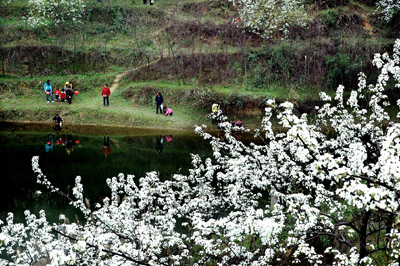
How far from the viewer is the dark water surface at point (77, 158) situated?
1259 cm

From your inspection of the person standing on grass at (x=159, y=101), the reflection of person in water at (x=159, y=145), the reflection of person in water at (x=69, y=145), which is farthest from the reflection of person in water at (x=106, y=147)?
the person standing on grass at (x=159, y=101)

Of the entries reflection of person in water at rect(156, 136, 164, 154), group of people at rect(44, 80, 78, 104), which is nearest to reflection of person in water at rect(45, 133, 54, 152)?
group of people at rect(44, 80, 78, 104)

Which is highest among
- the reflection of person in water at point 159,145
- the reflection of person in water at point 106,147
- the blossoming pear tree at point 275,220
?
the blossoming pear tree at point 275,220

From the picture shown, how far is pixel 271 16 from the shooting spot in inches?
1210

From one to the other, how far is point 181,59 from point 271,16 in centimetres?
873

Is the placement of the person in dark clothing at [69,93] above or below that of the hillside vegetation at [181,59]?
below

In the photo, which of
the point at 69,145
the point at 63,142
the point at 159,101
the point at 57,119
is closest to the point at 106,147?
the point at 69,145

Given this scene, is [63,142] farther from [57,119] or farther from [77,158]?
[57,119]

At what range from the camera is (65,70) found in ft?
98.2

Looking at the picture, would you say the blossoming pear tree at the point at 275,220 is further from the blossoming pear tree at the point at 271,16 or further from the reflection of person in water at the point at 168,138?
the blossoming pear tree at the point at 271,16

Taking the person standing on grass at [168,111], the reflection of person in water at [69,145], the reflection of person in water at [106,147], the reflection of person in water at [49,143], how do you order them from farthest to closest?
the person standing on grass at [168,111], the reflection of person in water at [49,143], the reflection of person in water at [69,145], the reflection of person in water at [106,147]

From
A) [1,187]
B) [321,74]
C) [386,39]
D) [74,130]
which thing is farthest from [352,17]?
[1,187]

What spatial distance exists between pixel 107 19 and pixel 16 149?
807 inches

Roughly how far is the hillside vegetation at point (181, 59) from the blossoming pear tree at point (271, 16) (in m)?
0.67
